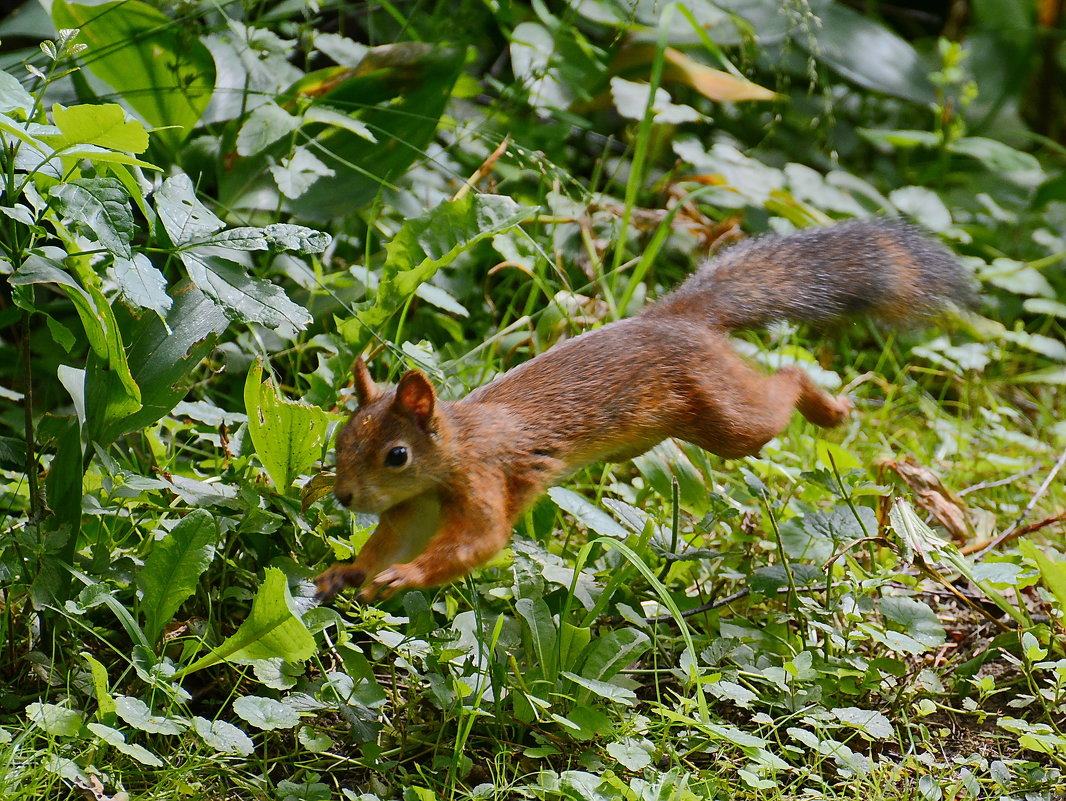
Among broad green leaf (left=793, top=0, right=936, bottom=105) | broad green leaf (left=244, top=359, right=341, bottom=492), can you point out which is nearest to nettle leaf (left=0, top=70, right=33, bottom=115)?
broad green leaf (left=244, top=359, right=341, bottom=492)

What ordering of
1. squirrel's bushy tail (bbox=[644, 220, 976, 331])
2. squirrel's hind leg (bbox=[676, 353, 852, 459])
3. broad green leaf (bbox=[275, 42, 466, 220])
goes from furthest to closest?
broad green leaf (bbox=[275, 42, 466, 220])
squirrel's bushy tail (bbox=[644, 220, 976, 331])
squirrel's hind leg (bbox=[676, 353, 852, 459])

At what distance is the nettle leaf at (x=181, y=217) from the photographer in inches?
62.7

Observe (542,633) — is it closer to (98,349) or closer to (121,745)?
(121,745)

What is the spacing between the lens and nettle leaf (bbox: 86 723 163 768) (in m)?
1.51

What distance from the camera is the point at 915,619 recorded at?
6.20 feet

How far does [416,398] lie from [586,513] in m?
0.46

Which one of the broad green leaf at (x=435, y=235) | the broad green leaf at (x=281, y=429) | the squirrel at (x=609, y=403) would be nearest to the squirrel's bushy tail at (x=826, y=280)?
the squirrel at (x=609, y=403)

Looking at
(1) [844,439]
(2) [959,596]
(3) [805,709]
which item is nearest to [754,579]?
(3) [805,709]

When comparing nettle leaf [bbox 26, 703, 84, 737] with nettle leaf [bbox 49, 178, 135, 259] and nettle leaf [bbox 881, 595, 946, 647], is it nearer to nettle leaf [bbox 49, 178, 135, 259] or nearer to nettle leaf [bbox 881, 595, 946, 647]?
nettle leaf [bbox 49, 178, 135, 259]

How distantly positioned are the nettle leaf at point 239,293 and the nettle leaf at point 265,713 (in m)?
0.52

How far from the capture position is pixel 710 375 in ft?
6.59

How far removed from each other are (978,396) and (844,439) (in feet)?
1.86

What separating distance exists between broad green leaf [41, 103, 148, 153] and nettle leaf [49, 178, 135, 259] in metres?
0.05

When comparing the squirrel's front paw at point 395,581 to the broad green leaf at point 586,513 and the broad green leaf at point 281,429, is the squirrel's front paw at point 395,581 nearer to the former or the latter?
the broad green leaf at point 281,429
